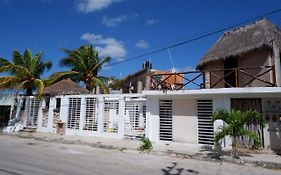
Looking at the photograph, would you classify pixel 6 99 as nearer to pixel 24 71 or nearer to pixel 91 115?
pixel 24 71

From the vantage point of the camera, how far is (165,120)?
51.8 feet

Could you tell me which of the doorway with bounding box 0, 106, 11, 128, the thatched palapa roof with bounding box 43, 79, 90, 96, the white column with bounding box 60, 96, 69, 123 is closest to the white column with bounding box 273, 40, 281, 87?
the thatched palapa roof with bounding box 43, 79, 90, 96

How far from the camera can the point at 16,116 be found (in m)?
23.2

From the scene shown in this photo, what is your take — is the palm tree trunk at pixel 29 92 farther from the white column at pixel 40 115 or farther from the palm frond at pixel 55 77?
the white column at pixel 40 115

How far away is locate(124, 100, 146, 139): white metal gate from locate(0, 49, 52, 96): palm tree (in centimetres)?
887

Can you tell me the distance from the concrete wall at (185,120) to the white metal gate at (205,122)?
0.81 feet

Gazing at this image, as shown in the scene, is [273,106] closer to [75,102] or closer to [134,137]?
[134,137]

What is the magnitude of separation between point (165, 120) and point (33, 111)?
494 inches

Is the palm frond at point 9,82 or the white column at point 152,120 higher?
the palm frond at point 9,82

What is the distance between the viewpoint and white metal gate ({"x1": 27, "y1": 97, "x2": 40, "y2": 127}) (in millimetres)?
22172

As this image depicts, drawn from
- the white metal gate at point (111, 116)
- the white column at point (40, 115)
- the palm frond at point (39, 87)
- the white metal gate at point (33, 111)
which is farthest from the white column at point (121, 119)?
the white metal gate at point (33, 111)

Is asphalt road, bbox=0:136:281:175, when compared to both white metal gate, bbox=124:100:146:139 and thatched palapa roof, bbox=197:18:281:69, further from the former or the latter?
thatched palapa roof, bbox=197:18:281:69

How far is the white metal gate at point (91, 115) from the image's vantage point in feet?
61.7

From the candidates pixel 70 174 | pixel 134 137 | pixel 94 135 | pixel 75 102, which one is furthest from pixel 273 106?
pixel 75 102
